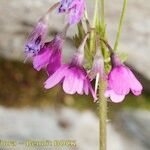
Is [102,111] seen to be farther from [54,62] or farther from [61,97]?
[61,97]

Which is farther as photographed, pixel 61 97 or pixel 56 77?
pixel 61 97

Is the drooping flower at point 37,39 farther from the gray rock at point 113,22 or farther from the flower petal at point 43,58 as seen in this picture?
the gray rock at point 113,22

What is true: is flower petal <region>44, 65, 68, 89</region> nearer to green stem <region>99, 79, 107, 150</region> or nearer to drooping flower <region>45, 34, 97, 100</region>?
drooping flower <region>45, 34, 97, 100</region>

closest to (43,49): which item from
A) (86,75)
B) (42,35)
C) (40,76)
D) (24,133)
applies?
(42,35)

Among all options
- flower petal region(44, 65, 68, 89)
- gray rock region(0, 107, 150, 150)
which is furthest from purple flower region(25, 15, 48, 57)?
gray rock region(0, 107, 150, 150)

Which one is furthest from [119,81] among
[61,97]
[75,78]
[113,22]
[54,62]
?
[61,97]

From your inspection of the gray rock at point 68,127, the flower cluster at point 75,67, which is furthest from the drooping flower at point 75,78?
the gray rock at point 68,127

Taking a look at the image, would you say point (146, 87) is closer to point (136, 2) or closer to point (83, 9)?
point (136, 2)
